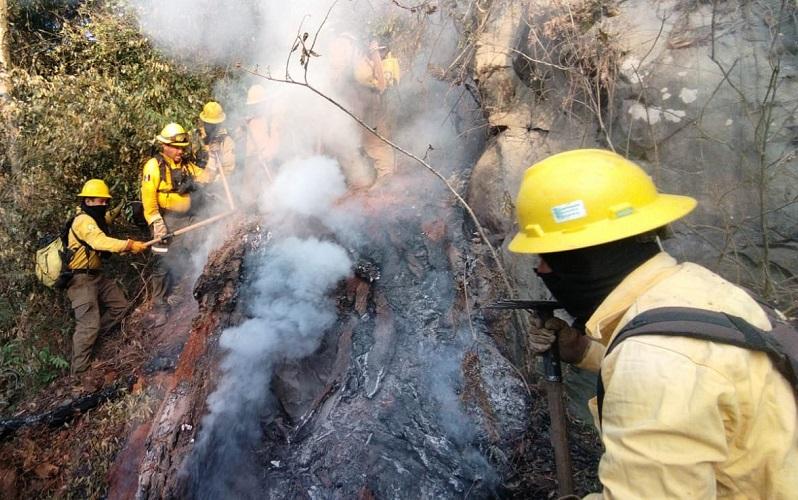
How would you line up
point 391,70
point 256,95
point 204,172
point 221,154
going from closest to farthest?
1. point 391,70
2. point 204,172
3. point 221,154
4. point 256,95

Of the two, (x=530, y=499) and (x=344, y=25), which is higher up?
(x=344, y=25)

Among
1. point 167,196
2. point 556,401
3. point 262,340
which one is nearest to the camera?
point 556,401

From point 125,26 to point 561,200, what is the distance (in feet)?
26.7

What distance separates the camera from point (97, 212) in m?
5.38

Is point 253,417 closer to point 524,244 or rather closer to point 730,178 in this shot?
point 524,244

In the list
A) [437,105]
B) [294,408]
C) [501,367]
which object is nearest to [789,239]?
[501,367]

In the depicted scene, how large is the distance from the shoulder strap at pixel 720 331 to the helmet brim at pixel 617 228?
0.25 metres

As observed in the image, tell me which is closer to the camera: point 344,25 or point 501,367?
point 501,367

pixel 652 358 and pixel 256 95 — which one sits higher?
pixel 256 95

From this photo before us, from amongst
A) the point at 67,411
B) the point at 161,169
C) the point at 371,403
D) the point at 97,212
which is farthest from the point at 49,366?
the point at 371,403

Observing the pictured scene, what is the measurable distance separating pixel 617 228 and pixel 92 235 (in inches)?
218

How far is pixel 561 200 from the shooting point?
1.45 m

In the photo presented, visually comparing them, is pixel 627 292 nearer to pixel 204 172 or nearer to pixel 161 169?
pixel 161 169

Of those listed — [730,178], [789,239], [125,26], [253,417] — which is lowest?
[253,417]
